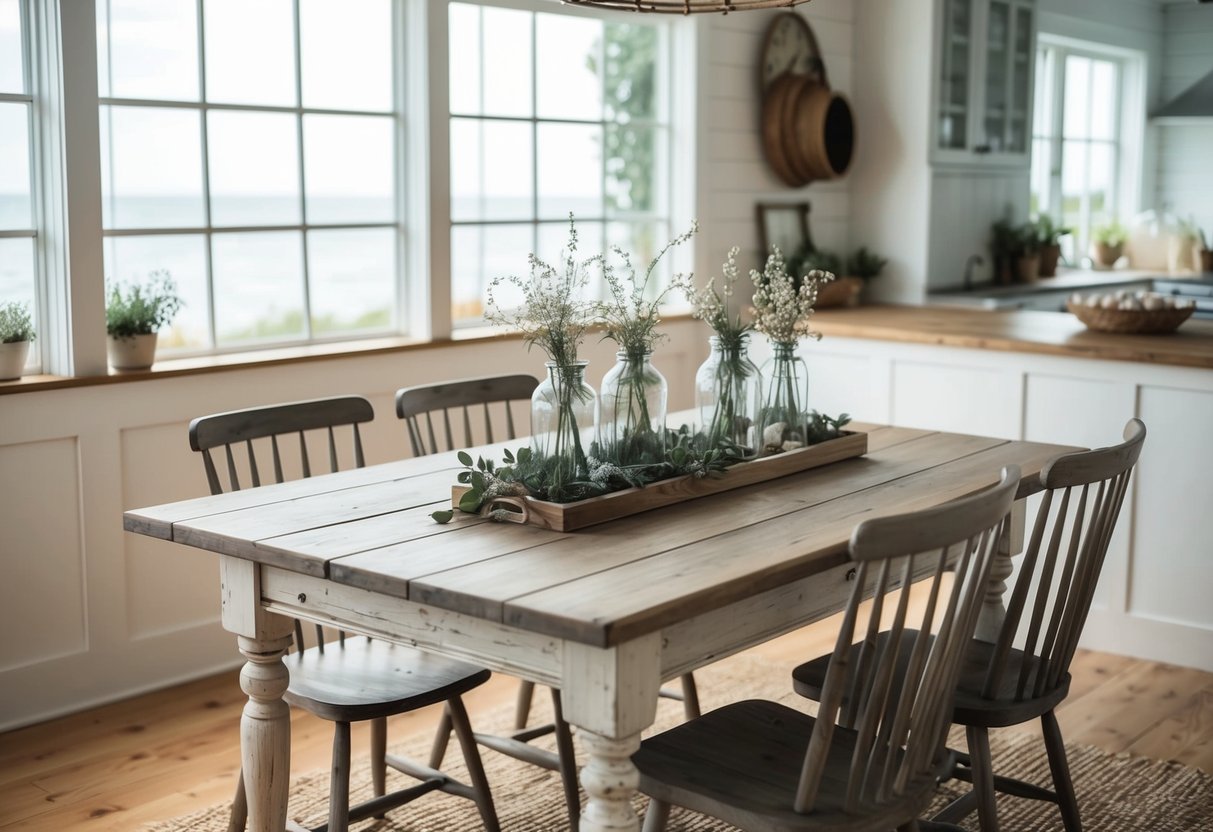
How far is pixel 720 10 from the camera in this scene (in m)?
2.42

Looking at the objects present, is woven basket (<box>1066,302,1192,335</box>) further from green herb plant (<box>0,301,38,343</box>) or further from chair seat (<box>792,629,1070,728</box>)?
green herb plant (<box>0,301,38,343</box>)

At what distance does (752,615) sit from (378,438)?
7.09 ft

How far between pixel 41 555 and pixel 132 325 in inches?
24.8

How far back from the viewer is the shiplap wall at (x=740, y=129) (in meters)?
4.99

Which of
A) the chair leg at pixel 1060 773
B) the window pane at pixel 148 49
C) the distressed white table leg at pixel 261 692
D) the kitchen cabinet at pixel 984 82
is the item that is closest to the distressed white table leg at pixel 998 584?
the chair leg at pixel 1060 773

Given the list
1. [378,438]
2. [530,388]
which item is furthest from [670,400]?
[530,388]

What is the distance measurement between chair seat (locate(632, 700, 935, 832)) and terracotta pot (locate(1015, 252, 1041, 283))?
4059 mm

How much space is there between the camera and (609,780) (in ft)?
6.03

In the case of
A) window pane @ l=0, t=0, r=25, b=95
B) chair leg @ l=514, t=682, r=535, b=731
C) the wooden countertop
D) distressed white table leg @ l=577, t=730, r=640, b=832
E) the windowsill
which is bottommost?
chair leg @ l=514, t=682, r=535, b=731

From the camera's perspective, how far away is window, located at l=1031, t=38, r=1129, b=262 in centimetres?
646

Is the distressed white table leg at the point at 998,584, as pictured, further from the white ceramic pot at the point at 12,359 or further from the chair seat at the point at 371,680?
the white ceramic pot at the point at 12,359

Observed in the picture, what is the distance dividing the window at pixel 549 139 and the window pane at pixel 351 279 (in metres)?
0.23

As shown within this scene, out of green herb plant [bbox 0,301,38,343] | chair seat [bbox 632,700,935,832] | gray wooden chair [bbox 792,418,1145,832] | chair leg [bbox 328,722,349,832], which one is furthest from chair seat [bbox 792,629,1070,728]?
green herb plant [bbox 0,301,38,343]

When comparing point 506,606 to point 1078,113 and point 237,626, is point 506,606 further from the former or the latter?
point 1078,113
